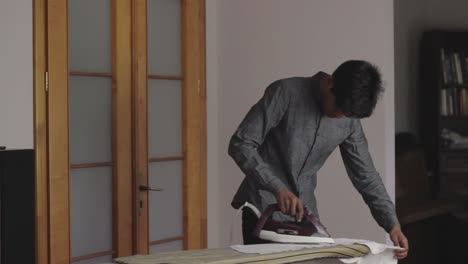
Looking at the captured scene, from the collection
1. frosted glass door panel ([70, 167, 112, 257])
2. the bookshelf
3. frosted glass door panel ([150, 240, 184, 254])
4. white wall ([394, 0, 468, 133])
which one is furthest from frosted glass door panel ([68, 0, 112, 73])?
the bookshelf

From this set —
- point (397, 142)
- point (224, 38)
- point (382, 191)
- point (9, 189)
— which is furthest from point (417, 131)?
point (9, 189)

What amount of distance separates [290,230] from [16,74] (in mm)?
1355

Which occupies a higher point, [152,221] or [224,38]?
[224,38]

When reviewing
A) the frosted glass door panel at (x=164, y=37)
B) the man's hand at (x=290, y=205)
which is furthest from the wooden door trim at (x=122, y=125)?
Answer: the man's hand at (x=290, y=205)

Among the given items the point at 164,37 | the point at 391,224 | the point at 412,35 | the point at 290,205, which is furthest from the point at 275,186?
the point at 412,35

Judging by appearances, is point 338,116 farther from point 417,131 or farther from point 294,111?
point 417,131

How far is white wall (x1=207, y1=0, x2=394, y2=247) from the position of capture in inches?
163

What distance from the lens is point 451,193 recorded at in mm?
6316

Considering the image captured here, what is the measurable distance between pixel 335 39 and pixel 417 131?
2.54m

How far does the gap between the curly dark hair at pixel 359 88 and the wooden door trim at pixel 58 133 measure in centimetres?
135

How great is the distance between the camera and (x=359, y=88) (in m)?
2.81

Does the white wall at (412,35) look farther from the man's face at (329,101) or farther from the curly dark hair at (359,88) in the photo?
the curly dark hair at (359,88)

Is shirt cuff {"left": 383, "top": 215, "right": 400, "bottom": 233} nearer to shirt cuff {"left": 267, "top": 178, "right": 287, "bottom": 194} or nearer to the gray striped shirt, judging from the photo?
the gray striped shirt

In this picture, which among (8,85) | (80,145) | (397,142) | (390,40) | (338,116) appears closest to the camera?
(338,116)
